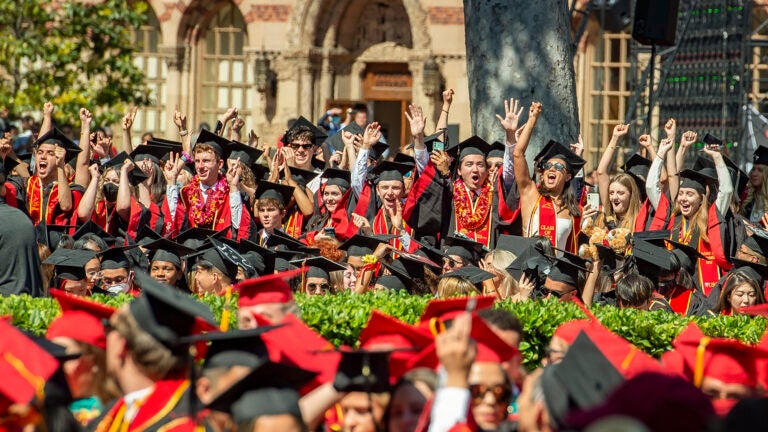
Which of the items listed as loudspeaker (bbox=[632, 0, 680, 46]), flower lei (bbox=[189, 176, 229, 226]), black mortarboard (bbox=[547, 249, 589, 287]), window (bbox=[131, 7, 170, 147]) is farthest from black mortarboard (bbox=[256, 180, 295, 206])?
window (bbox=[131, 7, 170, 147])

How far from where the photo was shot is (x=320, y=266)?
8797 millimetres

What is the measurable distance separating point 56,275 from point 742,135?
9465mm

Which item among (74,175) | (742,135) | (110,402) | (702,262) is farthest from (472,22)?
(110,402)

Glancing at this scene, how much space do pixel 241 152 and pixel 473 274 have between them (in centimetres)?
335

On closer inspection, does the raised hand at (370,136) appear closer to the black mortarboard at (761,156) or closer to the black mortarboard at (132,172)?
the black mortarboard at (132,172)

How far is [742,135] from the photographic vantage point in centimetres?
1531

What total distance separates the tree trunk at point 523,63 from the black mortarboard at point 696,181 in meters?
1.26

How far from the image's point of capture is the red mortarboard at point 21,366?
3.97 meters

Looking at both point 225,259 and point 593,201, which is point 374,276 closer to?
point 225,259

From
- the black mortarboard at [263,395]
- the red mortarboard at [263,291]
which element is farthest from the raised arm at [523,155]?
the black mortarboard at [263,395]

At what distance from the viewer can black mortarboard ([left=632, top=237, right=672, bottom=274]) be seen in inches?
333

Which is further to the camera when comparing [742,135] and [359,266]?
[742,135]

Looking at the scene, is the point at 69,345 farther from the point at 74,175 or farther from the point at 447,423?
the point at 74,175

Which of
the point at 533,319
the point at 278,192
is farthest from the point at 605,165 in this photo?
the point at 533,319
